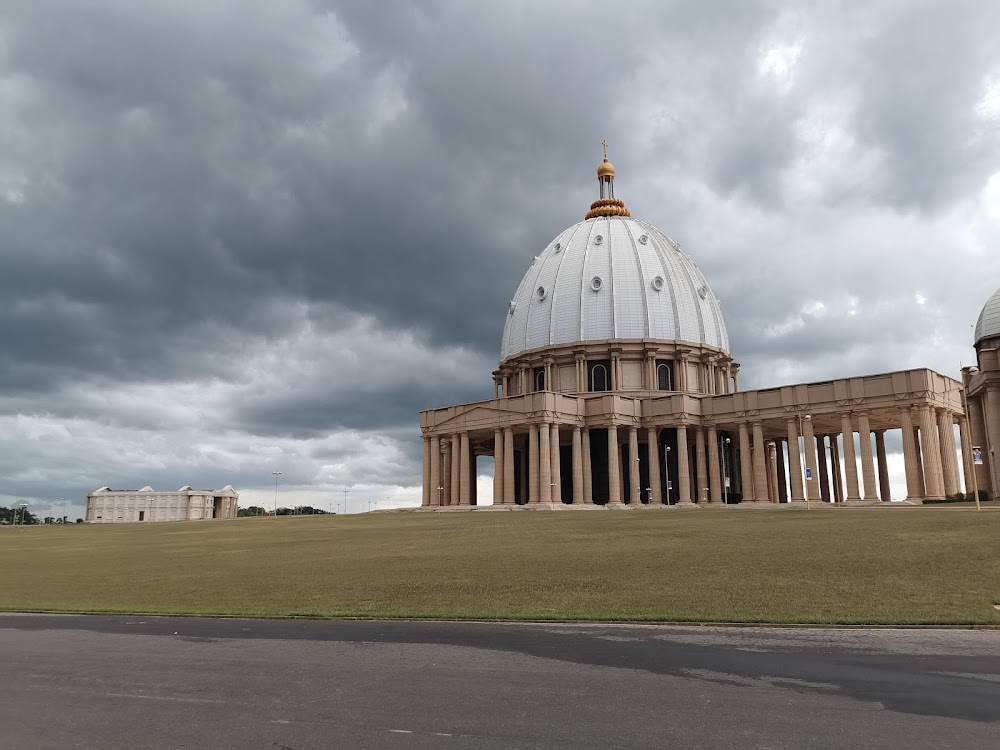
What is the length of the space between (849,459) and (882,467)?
802 inches

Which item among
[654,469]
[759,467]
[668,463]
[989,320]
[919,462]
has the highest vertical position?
[989,320]

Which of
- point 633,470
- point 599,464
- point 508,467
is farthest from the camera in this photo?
point 599,464

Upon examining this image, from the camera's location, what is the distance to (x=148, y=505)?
520ft

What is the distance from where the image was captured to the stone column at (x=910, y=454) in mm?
66750

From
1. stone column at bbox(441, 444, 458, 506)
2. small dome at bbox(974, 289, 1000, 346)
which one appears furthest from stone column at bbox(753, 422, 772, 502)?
stone column at bbox(441, 444, 458, 506)

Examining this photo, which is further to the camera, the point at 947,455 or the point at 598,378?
the point at 598,378

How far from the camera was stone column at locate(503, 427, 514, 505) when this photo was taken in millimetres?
78438

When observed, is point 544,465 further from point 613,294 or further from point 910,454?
point 910,454

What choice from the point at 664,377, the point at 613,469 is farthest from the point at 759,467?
the point at 664,377

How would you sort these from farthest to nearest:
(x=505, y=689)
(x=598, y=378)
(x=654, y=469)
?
(x=598, y=378) → (x=654, y=469) → (x=505, y=689)

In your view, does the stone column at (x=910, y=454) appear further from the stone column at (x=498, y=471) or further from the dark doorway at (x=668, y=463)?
the stone column at (x=498, y=471)

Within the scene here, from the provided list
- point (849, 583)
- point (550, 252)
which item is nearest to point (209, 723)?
point (849, 583)

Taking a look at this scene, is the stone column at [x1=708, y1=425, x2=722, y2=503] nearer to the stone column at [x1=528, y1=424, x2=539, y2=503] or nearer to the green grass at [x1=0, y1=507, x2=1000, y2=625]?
the stone column at [x1=528, y1=424, x2=539, y2=503]

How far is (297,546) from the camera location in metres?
39.4
